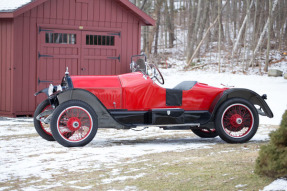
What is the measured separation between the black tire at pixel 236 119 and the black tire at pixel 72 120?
7.15 ft

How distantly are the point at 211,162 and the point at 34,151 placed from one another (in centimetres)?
283

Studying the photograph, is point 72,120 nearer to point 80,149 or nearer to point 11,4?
point 80,149

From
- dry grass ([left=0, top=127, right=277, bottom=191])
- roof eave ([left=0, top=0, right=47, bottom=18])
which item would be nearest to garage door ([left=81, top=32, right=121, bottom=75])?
roof eave ([left=0, top=0, right=47, bottom=18])

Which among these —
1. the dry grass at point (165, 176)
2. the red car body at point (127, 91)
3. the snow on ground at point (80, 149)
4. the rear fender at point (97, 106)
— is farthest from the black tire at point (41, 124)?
the dry grass at point (165, 176)

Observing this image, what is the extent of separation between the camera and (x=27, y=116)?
46.7 ft

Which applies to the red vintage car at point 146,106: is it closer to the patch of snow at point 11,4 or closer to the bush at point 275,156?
the bush at point 275,156

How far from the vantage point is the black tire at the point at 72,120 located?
823cm

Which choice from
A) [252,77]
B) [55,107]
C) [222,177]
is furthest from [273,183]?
[252,77]

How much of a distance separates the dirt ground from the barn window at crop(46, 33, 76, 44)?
5.12 m

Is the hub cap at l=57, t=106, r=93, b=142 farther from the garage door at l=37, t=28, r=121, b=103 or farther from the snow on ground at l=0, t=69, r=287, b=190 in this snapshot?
the garage door at l=37, t=28, r=121, b=103

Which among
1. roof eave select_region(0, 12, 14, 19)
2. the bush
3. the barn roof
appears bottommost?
the bush

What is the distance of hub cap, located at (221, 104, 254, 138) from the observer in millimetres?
8953

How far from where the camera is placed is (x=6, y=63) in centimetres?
1422

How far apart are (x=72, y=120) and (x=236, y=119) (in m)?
2.80
